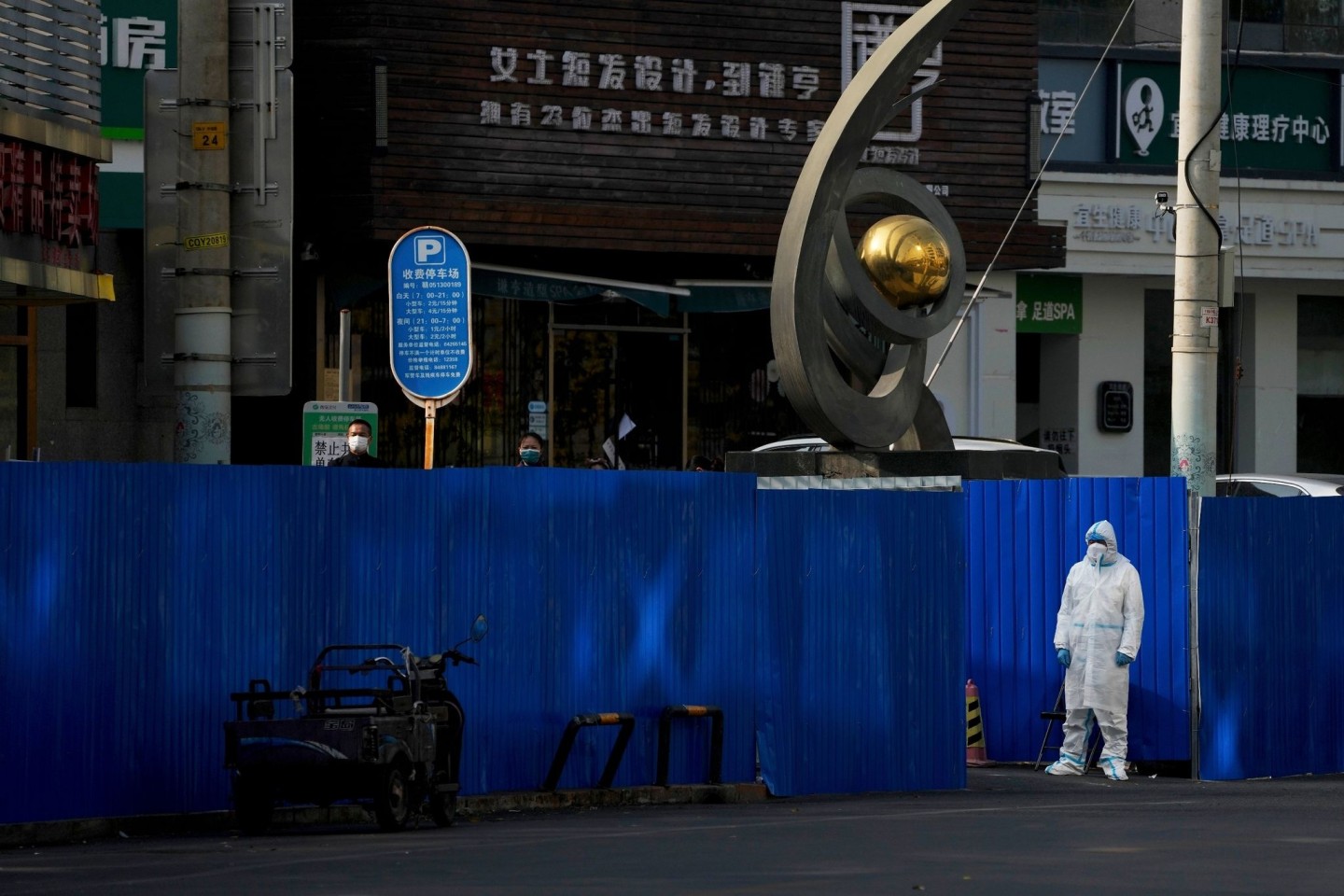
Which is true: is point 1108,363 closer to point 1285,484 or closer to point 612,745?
point 1285,484

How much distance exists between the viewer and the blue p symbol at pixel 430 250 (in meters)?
14.0

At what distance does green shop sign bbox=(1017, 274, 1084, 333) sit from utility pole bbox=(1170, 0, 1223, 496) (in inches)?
480

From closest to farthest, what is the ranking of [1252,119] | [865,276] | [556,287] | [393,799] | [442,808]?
[393,799], [442,808], [865,276], [556,287], [1252,119]

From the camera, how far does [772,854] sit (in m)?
10.6

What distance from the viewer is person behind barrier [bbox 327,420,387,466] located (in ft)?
54.3

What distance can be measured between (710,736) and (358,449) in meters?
3.80

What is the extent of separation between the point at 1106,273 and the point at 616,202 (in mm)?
9206

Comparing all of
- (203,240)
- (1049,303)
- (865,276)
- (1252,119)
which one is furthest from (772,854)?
(1252,119)

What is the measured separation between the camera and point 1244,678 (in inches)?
637

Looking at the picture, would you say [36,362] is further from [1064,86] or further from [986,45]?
[1064,86]

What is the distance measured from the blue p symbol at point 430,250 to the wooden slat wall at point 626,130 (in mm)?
8207

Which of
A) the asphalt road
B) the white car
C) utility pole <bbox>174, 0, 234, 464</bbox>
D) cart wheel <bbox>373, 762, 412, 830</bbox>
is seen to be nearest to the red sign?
utility pole <bbox>174, 0, 234, 464</bbox>

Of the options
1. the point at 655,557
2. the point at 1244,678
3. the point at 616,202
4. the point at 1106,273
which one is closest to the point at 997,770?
the point at 1244,678

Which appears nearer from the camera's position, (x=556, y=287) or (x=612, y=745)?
(x=612, y=745)
